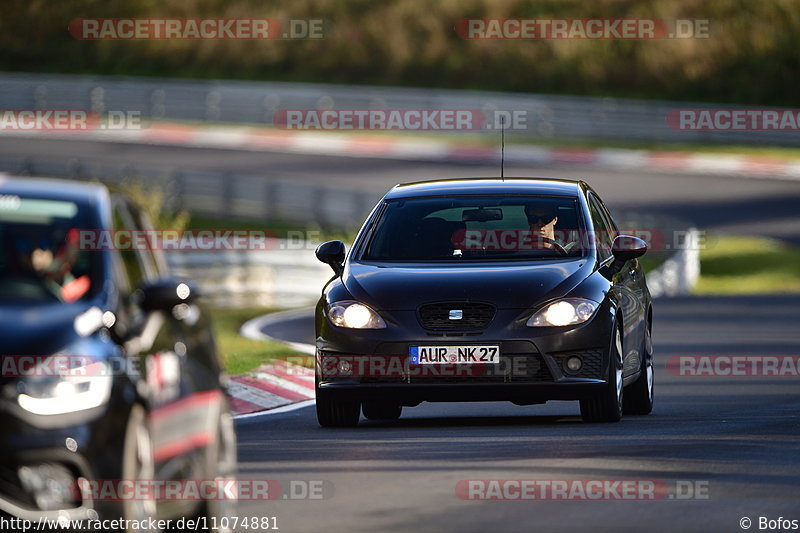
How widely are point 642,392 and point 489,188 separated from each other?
1919 mm

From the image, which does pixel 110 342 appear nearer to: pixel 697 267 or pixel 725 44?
pixel 697 267

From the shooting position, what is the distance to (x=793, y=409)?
46.6ft

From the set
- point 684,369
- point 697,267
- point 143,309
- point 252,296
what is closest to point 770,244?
point 697,267

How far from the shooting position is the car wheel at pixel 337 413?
12.8m

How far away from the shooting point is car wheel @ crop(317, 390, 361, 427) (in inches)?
503

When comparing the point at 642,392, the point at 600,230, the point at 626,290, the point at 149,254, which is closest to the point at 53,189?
the point at 149,254

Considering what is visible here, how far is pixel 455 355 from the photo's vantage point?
12.2m

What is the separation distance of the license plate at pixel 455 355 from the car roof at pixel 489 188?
1.73 metres
